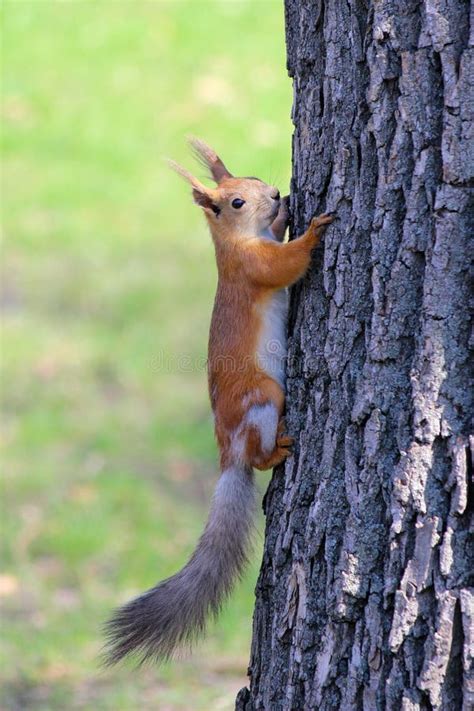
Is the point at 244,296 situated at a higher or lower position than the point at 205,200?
lower

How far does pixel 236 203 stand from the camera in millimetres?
3004

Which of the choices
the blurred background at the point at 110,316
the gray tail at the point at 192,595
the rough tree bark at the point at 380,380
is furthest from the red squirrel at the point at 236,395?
the blurred background at the point at 110,316

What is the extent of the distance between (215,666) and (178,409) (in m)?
2.38

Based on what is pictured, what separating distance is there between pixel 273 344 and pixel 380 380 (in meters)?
Result: 0.66

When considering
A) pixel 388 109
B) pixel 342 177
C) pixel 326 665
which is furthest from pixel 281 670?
pixel 388 109

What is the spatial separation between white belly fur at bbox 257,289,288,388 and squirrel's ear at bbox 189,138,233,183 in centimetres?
54

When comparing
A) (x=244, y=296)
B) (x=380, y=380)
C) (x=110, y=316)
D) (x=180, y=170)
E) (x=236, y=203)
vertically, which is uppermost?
(x=110, y=316)

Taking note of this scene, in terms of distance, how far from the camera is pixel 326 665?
2.00 m

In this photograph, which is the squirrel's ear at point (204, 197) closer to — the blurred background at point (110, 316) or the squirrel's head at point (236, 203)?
the squirrel's head at point (236, 203)

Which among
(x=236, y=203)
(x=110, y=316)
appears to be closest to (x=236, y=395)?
(x=236, y=203)

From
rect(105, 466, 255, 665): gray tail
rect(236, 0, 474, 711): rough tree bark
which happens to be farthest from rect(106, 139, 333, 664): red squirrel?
rect(236, 0, 474, 711): rough tree bark

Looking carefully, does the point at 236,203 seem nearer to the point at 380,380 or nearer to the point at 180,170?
the point at 180,170

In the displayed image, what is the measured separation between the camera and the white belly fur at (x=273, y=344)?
→ 254 cm

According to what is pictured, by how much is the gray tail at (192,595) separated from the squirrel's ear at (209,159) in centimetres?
98
